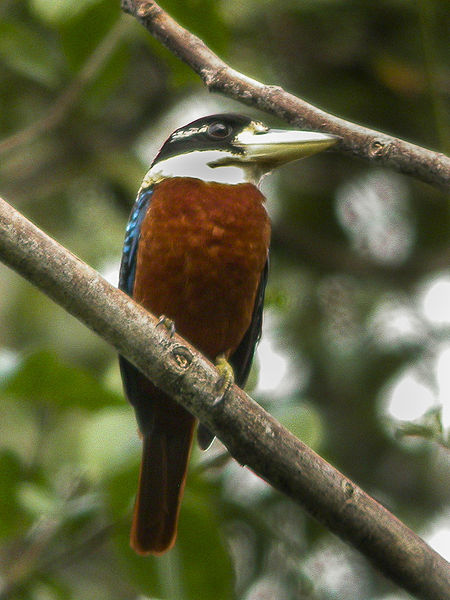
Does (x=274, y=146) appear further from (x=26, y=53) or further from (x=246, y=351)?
(x=26, y=53)

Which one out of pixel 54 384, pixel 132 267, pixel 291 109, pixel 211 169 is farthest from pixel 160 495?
pixel 291 109

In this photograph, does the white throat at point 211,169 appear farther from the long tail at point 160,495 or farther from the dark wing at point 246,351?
the long tail at point 160,495

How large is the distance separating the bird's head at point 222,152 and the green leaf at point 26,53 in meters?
0.99

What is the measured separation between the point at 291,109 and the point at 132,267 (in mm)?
1021

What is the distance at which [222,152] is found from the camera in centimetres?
286

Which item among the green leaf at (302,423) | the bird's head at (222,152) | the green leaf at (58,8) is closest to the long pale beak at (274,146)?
the bird's head at (222,152)

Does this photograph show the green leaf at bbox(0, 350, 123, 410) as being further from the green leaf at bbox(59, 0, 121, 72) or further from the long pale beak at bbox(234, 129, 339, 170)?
the green leaf at bbox(59, 0, 121, 72)

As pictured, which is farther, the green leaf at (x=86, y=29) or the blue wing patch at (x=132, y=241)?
the green leaf at (x=86, y=29)

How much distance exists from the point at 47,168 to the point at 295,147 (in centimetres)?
229

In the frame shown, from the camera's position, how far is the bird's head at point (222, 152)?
9.07 feet

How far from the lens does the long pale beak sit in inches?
94.5

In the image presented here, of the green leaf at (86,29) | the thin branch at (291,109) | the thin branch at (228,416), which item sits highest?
the green leaf at (86,29)

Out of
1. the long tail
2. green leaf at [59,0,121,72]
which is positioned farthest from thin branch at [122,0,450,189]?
the long tail

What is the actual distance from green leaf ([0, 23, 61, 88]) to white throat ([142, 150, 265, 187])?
3.52ft
